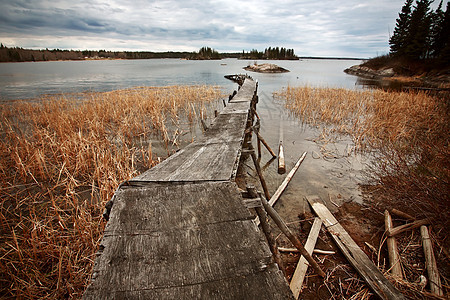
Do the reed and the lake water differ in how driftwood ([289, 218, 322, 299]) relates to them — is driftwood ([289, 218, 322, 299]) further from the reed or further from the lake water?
the lake water

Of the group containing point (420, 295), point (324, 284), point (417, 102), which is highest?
point (417, 102)

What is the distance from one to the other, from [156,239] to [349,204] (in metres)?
4.46

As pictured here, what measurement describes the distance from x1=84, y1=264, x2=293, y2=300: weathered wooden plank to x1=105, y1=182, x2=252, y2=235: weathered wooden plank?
48cm

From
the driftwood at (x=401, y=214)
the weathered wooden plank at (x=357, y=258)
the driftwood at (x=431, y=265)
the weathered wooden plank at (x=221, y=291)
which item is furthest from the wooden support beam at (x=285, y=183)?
the weathered wooden plank at (x=221, y=291)

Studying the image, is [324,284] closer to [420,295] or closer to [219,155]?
[420,295]

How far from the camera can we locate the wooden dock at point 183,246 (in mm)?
1252

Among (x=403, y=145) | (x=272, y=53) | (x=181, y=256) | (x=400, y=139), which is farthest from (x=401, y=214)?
(x=272, y=53)

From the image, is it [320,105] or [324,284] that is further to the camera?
[320,105]

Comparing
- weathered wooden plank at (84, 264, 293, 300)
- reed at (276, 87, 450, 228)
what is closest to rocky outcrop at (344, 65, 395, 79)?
reed at (276, 87, 450, 228)

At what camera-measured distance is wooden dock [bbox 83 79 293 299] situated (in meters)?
1.25

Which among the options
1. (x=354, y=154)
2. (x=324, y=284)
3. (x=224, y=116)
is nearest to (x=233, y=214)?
(x=324, y=284)

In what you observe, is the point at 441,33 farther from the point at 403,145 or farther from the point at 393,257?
the point at 393,257

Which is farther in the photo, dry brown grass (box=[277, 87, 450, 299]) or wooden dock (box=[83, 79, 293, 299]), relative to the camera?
dry brown grass (box=[277, 87, 450, 299])

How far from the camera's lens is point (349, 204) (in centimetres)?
456
